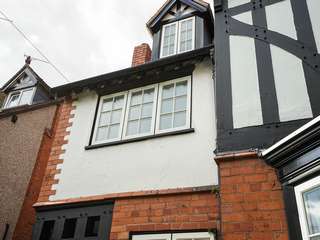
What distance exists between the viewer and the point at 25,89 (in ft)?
44.5

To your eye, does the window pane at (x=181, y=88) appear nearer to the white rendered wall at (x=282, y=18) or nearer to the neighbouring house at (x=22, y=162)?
the white rendered wall at (x=282, y=18)

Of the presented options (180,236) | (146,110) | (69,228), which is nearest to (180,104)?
(146,110)

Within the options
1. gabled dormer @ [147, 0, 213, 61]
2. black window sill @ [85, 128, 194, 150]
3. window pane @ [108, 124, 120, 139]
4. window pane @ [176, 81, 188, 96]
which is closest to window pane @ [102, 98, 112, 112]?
window pane @ [108, 124, 120, 139]

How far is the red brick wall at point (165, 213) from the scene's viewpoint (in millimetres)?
4547

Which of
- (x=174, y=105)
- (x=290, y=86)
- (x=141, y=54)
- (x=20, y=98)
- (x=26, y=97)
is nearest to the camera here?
(x=290, y=86)

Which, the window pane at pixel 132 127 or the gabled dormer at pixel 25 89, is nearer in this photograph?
the window pane at pixel 132 127

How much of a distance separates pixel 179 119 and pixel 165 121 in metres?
0.28

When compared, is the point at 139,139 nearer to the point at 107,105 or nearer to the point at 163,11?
the point at 107,105

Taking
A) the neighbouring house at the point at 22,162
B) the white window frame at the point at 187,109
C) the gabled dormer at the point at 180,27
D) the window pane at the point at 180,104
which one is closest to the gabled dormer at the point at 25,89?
the neighbouring house at the point at 22,162

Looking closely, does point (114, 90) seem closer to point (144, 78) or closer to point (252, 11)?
point (144, 78)

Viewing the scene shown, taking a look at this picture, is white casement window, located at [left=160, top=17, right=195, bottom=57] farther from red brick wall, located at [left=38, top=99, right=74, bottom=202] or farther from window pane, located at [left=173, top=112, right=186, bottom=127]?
red brick wall, located at [left=38, top=99, right=74, bottom=202]

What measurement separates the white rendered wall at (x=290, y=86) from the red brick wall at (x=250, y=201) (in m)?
0.82

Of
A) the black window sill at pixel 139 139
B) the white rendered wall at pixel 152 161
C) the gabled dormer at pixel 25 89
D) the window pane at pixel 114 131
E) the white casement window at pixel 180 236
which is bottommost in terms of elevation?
the white casement window at pixel 180 236

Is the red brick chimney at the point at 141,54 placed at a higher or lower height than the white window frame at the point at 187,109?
higher
